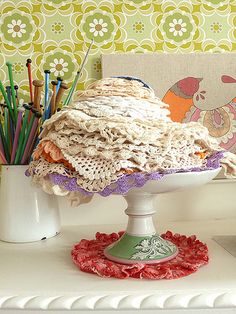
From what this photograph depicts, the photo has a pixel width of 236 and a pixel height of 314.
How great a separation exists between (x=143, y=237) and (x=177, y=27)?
546mm

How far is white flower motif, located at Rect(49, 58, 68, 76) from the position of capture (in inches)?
38.4

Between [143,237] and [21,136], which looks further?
[21,136]

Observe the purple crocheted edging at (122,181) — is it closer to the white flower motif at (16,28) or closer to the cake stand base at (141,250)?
the cake stand base at (141,250)

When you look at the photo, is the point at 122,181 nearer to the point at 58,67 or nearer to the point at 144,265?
the point at 144,265

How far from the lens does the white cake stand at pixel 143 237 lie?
2.05 ft

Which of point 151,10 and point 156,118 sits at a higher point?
point 151,10

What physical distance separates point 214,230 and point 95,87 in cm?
42

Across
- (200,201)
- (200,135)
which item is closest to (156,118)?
(200,135)

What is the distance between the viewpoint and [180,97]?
38.0 inches

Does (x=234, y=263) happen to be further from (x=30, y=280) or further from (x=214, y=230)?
(x=30, y=280)

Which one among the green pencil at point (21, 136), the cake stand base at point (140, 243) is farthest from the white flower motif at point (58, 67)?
the cake stand base at point (140, 243)

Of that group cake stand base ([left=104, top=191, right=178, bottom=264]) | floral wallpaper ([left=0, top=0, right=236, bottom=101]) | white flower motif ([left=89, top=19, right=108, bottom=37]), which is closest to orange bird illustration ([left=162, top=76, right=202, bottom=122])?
floral wallpaper ([left=0, top=0, right=236, bottom=101])

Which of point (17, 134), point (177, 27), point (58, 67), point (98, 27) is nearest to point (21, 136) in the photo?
point (17, 134)

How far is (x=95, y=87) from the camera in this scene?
0.70 metres
